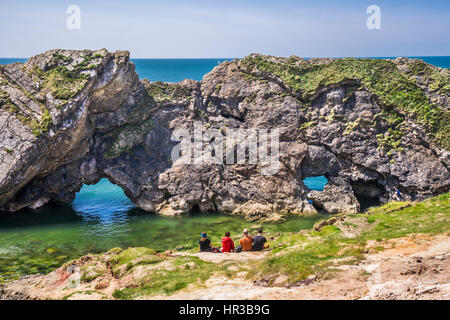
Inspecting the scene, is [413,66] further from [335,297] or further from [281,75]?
[335,297]

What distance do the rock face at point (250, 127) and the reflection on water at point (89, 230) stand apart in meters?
1.82

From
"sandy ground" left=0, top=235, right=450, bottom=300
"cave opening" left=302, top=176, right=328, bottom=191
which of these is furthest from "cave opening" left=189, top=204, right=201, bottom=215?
"sandy ground" left=0, top=235, right=450, bottom=300

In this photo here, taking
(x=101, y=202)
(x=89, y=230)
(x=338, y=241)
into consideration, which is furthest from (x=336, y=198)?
(x=101, y=202)

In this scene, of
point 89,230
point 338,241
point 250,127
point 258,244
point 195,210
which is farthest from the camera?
point 250,127

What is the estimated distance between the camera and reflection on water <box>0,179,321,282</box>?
87.4ft

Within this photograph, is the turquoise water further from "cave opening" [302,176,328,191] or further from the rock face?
"cave opening" [302,176,328,191]

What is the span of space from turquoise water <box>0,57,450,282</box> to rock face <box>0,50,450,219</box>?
1.86m

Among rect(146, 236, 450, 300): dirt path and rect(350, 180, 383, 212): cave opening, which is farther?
rect(350, 180, 383, 212): cave opening

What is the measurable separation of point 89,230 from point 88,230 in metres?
0.09

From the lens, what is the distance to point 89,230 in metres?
32.6

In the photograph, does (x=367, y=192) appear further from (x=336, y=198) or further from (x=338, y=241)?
(x=338, y=241)

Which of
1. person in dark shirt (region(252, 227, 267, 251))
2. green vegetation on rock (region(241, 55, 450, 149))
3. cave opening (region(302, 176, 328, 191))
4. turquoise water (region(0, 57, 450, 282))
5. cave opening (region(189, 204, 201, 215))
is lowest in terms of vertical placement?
turquoise water (region(0, 57, 450, 282))

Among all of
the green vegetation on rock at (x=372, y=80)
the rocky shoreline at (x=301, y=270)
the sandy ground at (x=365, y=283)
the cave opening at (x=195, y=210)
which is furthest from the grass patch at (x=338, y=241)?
the cave opening at (x=195, y=210)
